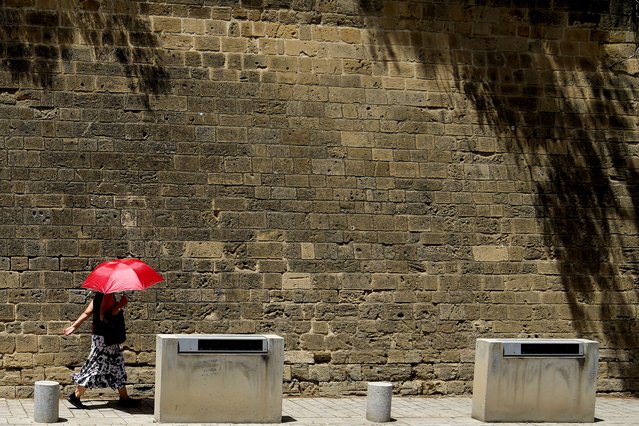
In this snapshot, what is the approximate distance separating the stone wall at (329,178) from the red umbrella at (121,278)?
1.50 meters

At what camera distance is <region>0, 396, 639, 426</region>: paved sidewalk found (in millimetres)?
10102

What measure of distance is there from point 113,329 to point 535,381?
4458 millimetres

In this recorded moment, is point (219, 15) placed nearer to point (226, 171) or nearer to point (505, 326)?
point (226, 171)

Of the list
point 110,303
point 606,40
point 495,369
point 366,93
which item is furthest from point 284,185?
point 606,40

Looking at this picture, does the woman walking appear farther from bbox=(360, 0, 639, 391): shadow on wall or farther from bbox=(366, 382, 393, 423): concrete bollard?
bbox=(360, 0, 639, 391): shadow on wall

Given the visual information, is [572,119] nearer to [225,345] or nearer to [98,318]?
[225,345]

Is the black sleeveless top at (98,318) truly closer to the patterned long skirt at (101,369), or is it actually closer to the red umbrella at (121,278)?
the patterned long skirt at (101,369)

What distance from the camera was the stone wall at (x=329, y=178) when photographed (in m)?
11.9

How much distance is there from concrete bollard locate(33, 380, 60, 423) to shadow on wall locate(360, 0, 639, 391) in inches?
246

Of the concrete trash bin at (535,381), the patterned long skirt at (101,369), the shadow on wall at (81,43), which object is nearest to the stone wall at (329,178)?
the shadow on wall at (81,43)

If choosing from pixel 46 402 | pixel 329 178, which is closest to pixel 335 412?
pixel 329 178

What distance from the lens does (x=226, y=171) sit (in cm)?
1242

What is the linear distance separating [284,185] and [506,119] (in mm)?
3169

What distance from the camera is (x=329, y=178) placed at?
41.8ft
